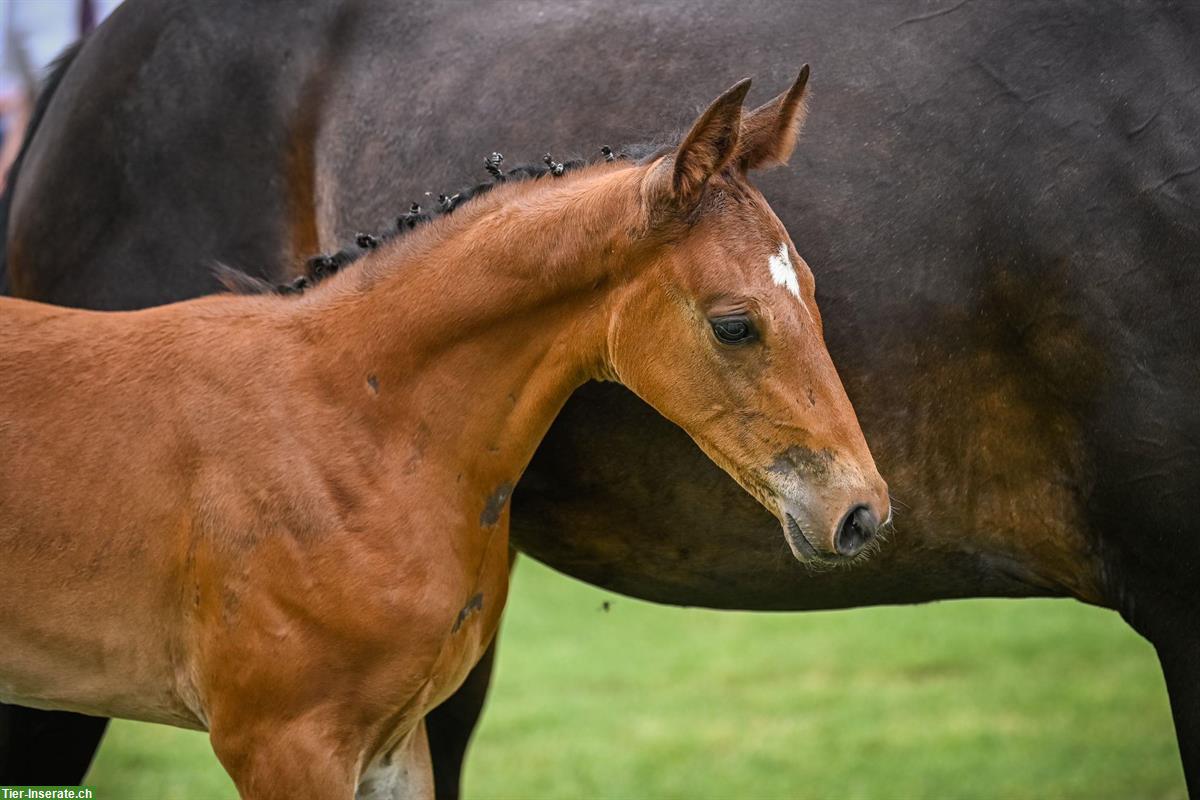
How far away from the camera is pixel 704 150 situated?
2.61 m

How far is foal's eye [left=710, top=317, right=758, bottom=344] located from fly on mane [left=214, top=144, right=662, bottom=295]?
1.38ft

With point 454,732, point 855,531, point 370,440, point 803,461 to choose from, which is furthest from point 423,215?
point 454,732

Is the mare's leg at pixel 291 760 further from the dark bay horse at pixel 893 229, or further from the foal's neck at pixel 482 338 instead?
the dark bay horse at pixel 893 229

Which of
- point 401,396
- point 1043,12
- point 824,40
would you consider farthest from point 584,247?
point 1043,12

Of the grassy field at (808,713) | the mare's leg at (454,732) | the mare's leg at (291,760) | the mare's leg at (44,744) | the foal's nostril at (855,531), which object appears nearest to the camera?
the foal's nostril at (855,531)

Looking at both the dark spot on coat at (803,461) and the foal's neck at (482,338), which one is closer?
the dark spot on coat at (803,461)

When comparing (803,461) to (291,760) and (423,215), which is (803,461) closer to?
(423,215)

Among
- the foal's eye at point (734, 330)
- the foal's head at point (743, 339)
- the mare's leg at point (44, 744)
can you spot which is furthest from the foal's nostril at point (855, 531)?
the mare's leg at point (44, 744)

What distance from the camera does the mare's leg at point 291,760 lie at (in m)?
2.67

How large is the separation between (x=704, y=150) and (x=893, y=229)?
0.66m

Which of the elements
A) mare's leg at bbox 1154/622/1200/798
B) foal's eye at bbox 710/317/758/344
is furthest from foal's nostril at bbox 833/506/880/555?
mare's leg at bbox 1154/622/1200/798

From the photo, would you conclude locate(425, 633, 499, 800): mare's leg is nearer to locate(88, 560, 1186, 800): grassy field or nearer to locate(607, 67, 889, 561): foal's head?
locate(607, 67, 889, 561): foal's head

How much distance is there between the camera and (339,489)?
279 cm

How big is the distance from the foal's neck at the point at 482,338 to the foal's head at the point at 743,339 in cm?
13
